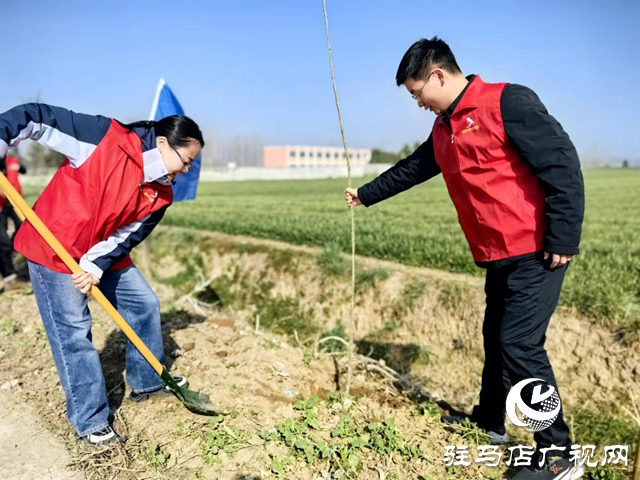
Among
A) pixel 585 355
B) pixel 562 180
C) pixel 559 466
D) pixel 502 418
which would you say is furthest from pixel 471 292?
pixel 562 180

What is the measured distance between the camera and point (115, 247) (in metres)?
2.89

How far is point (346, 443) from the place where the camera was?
118 inches

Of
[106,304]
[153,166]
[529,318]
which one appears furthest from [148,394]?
[529,318]

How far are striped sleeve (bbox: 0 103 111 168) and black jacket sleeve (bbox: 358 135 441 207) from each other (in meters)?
1.76

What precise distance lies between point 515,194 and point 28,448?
3.26 meters

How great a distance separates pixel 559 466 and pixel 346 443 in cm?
123

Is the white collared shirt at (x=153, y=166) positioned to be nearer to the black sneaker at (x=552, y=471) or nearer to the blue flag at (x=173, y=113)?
the black sneaker at (x=552, y=471)

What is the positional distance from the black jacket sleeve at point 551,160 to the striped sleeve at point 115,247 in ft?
7.23

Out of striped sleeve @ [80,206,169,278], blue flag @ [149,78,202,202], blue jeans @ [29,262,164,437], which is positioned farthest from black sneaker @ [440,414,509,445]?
blue flag @ [149,78,202,202]

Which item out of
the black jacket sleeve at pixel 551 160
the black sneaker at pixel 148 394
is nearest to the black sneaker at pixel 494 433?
the black jacket sleeve at pixel 551 160

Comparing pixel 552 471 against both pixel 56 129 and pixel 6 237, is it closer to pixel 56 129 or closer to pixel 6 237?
A: pixel 56 129

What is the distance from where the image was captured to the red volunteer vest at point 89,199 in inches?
104

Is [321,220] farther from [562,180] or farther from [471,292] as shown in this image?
[562,180]

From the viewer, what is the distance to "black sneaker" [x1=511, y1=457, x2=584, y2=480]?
272 cm
